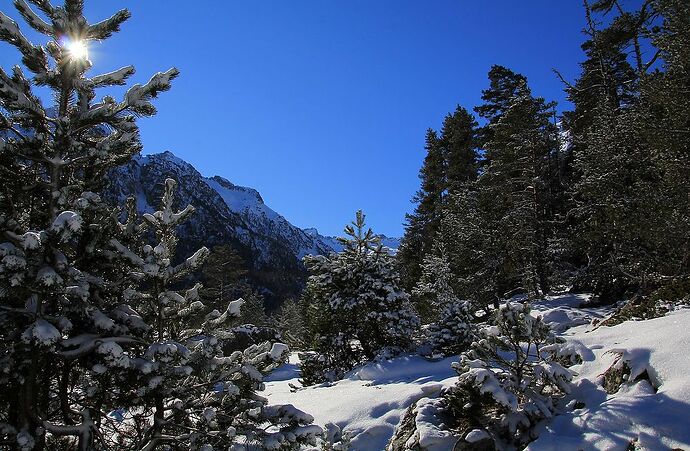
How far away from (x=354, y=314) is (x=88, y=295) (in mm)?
10483

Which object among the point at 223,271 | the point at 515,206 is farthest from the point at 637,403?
the point at 223,271

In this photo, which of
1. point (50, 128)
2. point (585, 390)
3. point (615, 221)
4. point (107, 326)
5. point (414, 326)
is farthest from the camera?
point (414, 326)

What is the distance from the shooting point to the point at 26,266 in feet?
14.4

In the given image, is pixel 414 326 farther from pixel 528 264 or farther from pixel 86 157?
pixel 86 157

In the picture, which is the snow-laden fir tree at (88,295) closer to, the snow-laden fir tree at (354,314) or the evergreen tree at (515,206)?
the snow-laden fir tree at (354,314)

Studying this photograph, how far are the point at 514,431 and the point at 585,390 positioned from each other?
1442 mm

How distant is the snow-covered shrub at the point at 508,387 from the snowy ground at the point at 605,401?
30cm

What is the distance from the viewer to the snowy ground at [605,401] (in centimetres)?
507

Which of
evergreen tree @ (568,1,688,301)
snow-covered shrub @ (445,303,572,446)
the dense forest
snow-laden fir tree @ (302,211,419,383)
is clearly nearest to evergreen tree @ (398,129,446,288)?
evergreen tree @ (568,1,688,301)

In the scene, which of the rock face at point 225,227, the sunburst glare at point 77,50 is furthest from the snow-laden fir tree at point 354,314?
the rock face at point 225,227

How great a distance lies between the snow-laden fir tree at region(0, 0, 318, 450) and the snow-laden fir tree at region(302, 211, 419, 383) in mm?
8442

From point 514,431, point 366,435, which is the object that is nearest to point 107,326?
point 366,435

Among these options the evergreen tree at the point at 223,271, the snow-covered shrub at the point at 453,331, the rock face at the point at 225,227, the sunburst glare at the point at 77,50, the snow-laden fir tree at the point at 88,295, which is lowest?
the snow-covered shrub at the point at 453,331

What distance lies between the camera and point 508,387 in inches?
251
